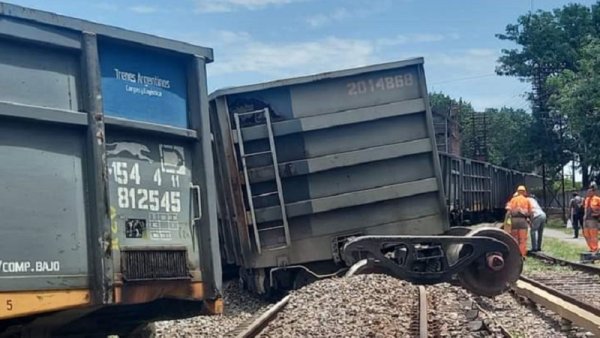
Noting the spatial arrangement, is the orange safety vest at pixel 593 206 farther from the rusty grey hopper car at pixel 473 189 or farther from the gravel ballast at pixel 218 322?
the gravel ballast at pixel 218 322

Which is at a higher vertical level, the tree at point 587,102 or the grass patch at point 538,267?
the tree at point 587,102

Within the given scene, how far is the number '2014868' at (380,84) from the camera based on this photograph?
1140cm

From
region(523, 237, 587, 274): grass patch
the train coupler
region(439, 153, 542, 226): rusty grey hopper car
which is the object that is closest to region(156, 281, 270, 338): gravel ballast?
the train coupler

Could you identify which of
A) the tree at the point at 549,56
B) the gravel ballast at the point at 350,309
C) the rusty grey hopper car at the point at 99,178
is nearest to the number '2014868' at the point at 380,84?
the gravel ballast at the point at 350,309

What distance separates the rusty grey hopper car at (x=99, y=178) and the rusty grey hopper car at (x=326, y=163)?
6082 millimetres

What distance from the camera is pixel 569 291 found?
12336 mm

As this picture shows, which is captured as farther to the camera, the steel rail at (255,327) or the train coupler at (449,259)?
the train coupler at (449,259)

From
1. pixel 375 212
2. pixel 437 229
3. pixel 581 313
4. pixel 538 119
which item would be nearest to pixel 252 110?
pixel 375 212

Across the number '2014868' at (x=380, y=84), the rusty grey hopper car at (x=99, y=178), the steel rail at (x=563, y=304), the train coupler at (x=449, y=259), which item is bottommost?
the steel rail at (x=563, y=304)

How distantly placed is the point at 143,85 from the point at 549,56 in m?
55.8

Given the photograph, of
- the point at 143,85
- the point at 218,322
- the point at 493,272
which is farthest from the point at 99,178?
the point at 493,272

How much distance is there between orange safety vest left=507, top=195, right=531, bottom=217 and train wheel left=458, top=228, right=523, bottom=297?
22.3 feet

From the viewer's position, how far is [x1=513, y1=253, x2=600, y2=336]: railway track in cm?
885

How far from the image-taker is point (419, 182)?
37.7ft
